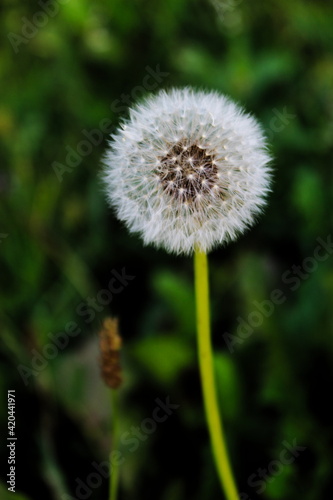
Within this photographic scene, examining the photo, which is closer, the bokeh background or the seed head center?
the seed head center

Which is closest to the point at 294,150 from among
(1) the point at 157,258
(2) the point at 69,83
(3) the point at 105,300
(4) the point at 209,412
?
(1) the point at 157,258

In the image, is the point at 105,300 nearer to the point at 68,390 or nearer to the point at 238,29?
the point at 68,390

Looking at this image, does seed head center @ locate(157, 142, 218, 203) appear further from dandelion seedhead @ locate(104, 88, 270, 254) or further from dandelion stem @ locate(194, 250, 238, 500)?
dandelion stem @ locate(194, 250, 238, 500)

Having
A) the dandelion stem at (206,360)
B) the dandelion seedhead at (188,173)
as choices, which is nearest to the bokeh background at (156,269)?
the dandelion stem at (206,360)

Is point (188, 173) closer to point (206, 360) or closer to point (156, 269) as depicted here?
point (206, 360)

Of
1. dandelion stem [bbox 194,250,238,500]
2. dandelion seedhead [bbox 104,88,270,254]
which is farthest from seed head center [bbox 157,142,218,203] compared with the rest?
dandelion stem [bbox 194,250,238,500]

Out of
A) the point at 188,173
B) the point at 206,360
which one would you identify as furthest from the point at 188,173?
the point at 206,360
